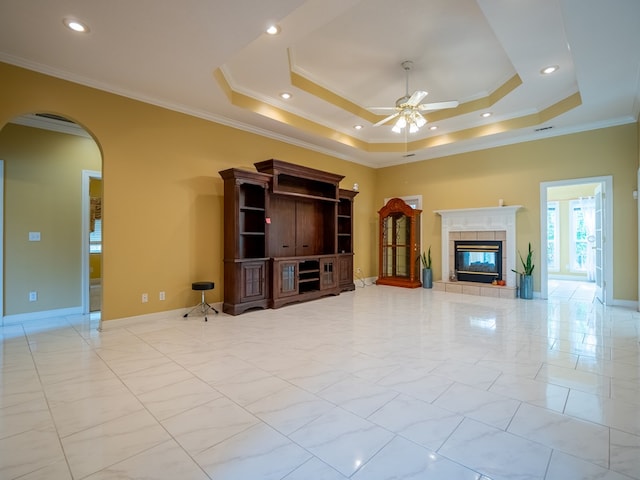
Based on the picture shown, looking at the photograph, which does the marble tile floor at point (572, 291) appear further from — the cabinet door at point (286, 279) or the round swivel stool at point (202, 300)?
the round swivel stool at point (202, 300)

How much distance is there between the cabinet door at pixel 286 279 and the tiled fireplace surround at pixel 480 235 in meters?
3.39

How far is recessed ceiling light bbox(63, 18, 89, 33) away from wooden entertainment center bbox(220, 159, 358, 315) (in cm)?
218

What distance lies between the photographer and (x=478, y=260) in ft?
21.9

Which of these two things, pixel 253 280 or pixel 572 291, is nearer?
pixel 253 280

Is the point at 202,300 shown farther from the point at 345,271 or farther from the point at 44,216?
the point at 345,271

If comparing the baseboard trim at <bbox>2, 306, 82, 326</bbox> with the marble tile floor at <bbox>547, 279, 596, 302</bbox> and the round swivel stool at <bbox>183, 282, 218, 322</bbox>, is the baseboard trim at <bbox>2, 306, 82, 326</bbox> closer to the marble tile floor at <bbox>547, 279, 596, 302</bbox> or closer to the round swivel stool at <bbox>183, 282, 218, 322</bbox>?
the round swivel stool at <bbox>183, 282, 218, 322</bbox>

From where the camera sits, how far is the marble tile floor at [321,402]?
Result: 157 centimetres

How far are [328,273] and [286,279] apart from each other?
1135 millimetres

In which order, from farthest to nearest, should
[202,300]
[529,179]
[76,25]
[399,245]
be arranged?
[399,245], [529,179], [202,300], [76,25]

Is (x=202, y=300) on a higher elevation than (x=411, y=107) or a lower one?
lower

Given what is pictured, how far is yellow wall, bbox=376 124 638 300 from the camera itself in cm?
507

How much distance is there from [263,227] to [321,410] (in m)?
3.53

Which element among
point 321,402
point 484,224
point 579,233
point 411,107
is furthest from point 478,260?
point 321,402

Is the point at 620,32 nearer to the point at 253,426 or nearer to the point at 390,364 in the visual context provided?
the point at 390,364
